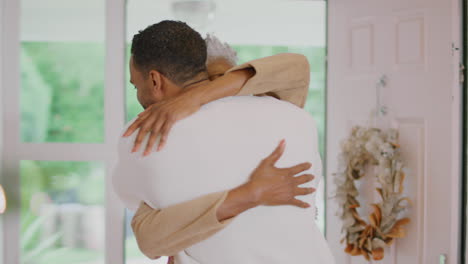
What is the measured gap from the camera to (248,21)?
9.99 ft

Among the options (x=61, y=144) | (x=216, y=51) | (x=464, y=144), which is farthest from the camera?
(x=61, y=144)

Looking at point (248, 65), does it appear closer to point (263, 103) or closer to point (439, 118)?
point (263, 103)

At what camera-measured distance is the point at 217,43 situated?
1168 millimetres

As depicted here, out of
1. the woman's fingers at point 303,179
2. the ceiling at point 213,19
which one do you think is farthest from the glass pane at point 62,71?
the woman's fingers at point 303,179

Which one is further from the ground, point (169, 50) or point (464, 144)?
point (169, 50)

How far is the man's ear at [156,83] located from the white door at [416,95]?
1.44m

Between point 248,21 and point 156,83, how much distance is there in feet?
7.07

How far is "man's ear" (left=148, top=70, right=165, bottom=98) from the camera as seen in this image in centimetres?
97

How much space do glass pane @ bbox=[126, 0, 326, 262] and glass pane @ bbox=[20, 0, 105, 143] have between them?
0.21 m

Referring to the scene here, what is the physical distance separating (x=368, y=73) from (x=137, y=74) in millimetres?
1719

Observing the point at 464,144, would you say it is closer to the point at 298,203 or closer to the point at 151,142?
the point at 298,203

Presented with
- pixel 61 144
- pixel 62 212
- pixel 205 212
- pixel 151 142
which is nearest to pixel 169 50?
pixel 151 142

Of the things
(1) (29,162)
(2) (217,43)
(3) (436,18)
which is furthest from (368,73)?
(1) (29,162)

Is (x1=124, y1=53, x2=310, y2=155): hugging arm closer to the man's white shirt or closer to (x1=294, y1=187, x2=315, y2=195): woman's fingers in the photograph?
the man's white shirt
